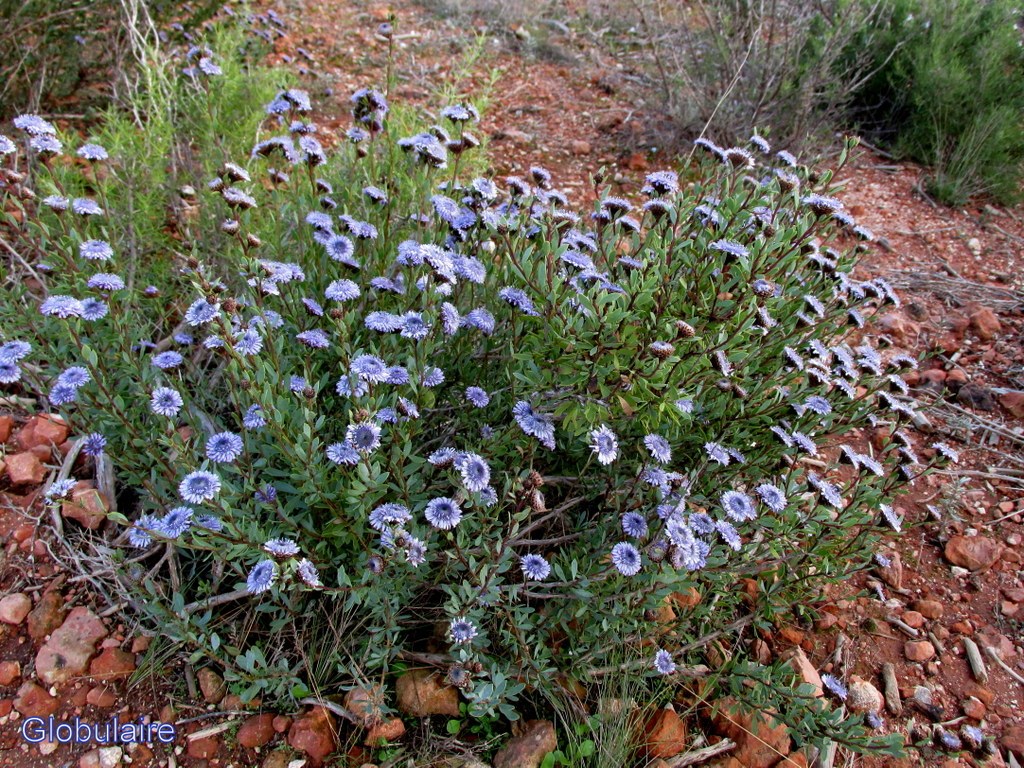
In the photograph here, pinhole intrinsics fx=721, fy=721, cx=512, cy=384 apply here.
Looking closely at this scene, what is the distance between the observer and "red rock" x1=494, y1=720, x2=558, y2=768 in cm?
243

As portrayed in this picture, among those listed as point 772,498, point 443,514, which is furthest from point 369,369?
point 772,498

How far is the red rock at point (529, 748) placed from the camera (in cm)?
243

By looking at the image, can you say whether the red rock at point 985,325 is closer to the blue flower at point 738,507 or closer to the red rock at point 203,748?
the blue flower at point 738,507

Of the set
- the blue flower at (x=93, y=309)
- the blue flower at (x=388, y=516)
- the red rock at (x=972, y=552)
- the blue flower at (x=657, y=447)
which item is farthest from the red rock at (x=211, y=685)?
the red rock at (x=972, y=552)

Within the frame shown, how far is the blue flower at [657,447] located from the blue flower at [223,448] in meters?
1.40

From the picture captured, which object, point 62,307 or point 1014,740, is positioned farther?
point 1014,740

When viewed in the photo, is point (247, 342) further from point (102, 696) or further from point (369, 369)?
point (102, 696)

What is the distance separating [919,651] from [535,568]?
181 centimetres

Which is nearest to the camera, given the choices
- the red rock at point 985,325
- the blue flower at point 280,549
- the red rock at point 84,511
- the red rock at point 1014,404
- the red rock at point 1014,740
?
the blue flower at point 280,549

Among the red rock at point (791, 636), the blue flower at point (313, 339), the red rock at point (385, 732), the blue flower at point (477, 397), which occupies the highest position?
the blue flower at point (313, 339)

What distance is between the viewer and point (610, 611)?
2518 mm

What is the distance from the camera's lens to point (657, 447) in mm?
2512

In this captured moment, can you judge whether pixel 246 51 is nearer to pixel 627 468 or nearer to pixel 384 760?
pixel 627 468

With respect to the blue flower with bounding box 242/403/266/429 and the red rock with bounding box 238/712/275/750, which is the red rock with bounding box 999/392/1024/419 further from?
the red rock with bounding box 238/712/275/750
